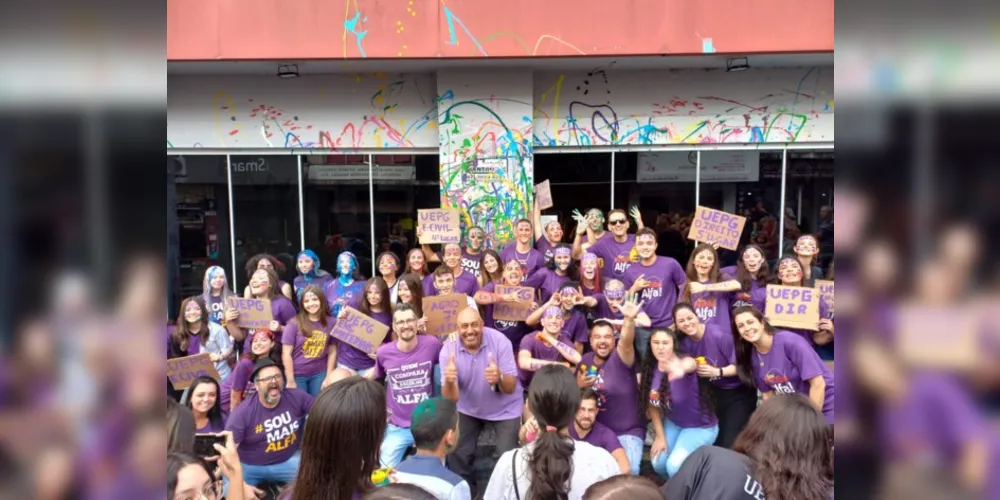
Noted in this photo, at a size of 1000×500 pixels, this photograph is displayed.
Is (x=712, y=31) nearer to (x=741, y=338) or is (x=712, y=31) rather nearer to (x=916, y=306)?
(x=741, y=338)

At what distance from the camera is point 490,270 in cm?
688

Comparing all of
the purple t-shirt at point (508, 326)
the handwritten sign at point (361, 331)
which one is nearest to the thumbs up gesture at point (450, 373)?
the handwritten sign at point (361, 331)

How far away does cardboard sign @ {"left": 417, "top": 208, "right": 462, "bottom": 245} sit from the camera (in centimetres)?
796

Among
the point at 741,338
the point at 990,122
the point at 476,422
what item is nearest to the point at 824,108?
the point at 741,338

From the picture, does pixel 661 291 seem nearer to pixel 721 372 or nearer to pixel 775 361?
pixel 721 372

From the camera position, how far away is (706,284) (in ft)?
19.4

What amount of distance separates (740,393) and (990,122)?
4693 mm

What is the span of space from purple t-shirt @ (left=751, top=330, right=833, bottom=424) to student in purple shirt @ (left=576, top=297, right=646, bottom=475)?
951mm

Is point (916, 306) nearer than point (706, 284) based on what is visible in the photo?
Yes

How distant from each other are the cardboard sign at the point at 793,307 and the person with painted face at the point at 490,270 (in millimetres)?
2744

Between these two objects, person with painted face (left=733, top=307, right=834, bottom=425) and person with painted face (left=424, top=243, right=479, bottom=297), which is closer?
person with painted face (left=733, top=307, right=834, bottom=425)

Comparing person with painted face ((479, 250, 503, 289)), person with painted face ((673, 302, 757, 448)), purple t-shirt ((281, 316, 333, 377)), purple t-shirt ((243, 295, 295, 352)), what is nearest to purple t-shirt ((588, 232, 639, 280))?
person with painted face ((479, 250, 503, 289))

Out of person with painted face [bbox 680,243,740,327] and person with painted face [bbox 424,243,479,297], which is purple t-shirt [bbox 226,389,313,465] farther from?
person with painted face [bbox 680,243,740,327]

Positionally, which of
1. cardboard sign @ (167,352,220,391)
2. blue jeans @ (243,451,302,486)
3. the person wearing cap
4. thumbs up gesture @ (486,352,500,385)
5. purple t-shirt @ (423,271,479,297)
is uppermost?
purple t-shirt @ (423,271,479,297)
